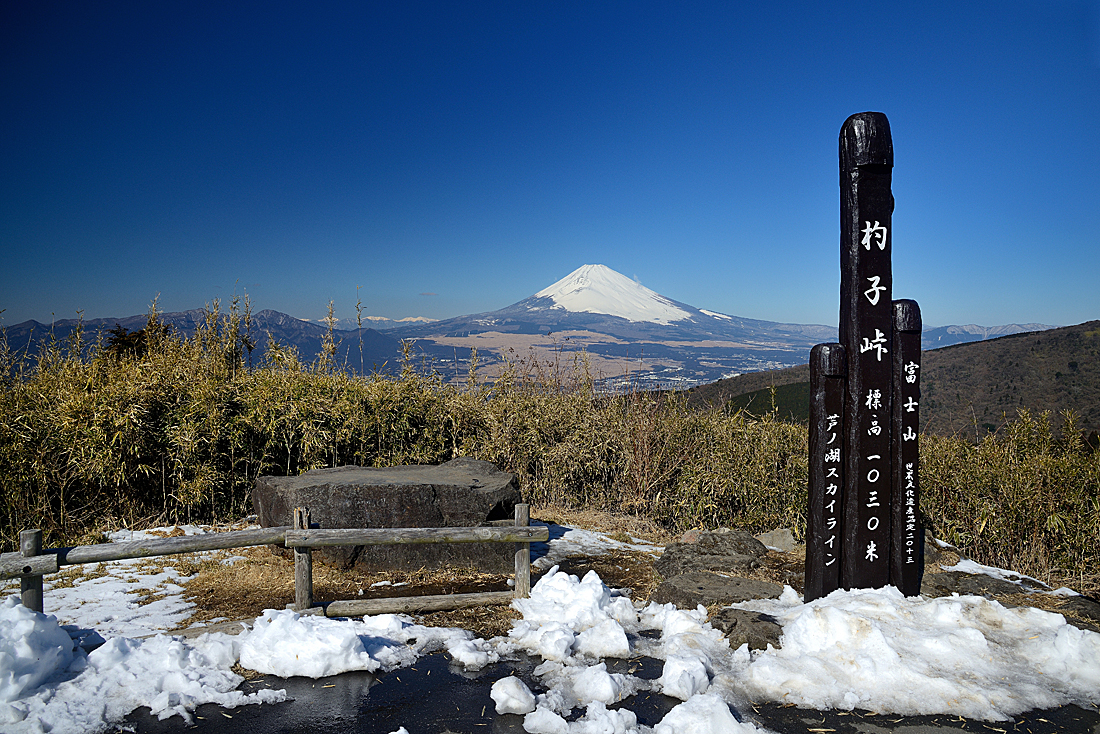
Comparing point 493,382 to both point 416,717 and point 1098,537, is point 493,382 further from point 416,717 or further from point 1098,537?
point 1098,537

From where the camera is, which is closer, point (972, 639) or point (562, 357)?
point (972, 639)

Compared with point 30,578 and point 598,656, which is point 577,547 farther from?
point 30,578

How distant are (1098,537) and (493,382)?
6367mm

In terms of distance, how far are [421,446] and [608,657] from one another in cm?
449

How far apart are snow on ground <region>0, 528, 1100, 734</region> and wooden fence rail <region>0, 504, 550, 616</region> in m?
0.28

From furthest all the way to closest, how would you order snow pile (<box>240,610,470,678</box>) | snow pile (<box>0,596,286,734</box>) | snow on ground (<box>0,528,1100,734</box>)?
snow pile (<box>240,610,470,678</box>) < snow on ground (<box>0,528,1100,734</box>) < snow pile (<box>0,596,286,734</box>)

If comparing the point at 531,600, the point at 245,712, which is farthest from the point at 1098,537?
the point at 245,712

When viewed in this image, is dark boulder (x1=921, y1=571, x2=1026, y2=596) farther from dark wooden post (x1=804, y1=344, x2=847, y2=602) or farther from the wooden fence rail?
the wooden fence rail

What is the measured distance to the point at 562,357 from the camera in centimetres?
900

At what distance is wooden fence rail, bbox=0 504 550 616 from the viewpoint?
3.61 metres

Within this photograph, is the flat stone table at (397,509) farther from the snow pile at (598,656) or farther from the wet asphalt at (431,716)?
the wet asphalt at (431,716)

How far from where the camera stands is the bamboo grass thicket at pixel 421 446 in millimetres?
6031

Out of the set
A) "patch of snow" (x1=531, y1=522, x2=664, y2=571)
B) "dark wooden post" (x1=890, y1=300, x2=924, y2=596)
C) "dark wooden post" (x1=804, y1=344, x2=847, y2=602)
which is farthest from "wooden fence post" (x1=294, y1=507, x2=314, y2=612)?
"dark wooden post" (x1=890, y1=300, x2=924, y2=596)

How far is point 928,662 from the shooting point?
11.6 ft
